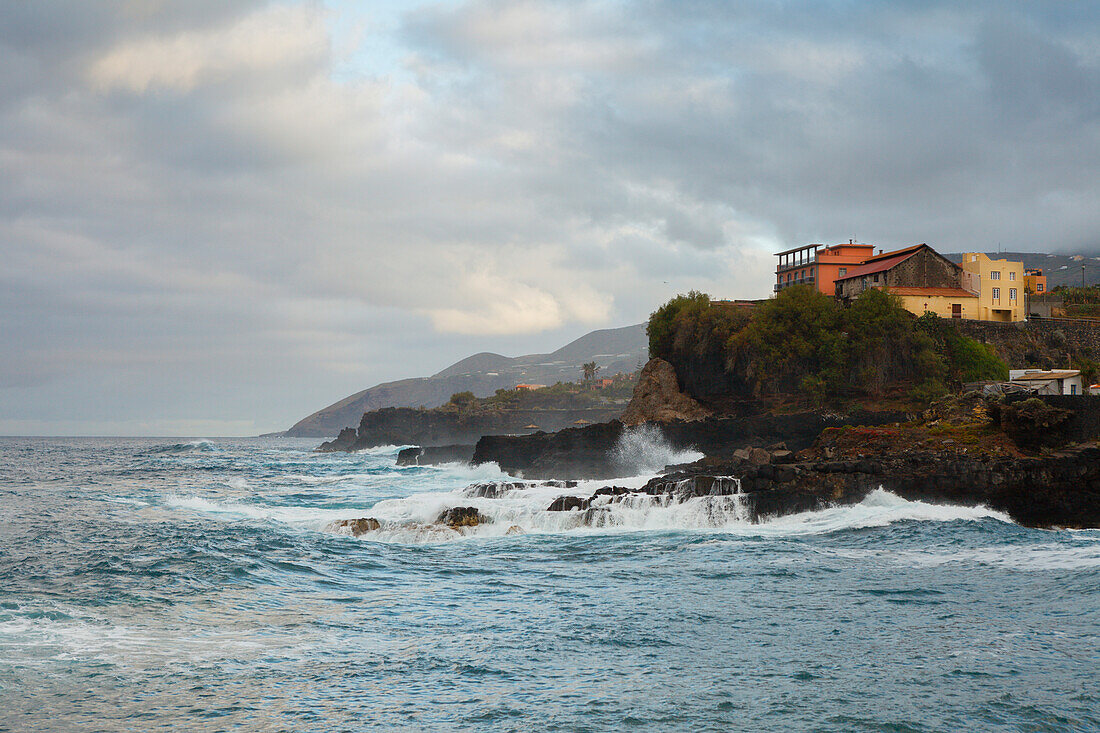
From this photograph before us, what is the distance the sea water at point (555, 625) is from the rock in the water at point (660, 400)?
30.6m

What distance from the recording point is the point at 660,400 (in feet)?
179

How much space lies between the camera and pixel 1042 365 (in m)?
49.3

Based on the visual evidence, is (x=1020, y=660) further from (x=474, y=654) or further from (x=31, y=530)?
(x=31, y=530)

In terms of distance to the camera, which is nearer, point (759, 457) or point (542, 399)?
point (759, 457)

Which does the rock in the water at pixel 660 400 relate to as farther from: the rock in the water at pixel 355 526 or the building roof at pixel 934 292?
the rock in the water at pixel 355 526

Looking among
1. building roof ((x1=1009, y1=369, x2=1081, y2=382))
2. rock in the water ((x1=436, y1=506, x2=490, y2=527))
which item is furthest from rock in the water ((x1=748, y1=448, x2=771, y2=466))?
building roof ((x1=1009, y1=369, x2=1081, y2=382))

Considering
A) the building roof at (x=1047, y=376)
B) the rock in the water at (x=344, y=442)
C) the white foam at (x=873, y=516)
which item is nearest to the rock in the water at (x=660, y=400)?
the building roof at (x=1047, y=376)

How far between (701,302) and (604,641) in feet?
158

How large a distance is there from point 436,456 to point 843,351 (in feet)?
99.1

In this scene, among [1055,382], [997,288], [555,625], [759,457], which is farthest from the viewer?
[997,288]

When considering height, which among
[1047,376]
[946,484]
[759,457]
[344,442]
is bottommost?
[344,442]

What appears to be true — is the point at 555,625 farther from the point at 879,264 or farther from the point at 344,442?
the point at 344,442

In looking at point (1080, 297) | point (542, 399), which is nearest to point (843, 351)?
point (1080, 297)

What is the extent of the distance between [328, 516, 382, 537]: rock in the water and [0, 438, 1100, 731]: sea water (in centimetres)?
42
